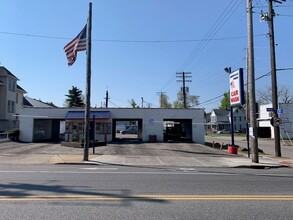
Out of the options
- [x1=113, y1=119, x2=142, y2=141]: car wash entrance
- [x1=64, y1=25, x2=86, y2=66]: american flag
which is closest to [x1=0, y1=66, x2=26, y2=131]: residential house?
[x1=113, y1=119, x2=142, y2=141]: car wash entrance

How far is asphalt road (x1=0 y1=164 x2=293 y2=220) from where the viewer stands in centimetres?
649

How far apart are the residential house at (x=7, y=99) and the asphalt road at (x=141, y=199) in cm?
3756

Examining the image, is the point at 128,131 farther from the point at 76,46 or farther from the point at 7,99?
the point at 76,46

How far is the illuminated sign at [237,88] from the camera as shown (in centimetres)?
2303

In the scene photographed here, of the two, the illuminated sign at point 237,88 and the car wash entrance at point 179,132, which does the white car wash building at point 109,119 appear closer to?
the car wash entrance at point 179,132

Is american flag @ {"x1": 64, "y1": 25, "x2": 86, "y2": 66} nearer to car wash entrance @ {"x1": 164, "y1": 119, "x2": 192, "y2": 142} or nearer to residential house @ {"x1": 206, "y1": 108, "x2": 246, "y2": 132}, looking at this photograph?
car wash entrance @ {"x1": 164, "y1": 119, "x2": 192, "y2": 142}

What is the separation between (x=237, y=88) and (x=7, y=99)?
34036 mm

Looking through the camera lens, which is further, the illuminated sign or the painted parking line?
the illuminated sign

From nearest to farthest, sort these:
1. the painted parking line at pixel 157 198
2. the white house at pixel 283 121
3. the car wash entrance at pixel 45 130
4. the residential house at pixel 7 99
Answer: the painted parking line at pixel 157 198
the car wash entrance at pixel 45 130
the residential house at pixel 7 99
the white house at pixel 283 121

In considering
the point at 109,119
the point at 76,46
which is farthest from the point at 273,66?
the point at 109,119

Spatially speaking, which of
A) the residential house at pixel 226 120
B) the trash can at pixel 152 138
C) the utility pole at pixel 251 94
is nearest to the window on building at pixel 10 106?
the trash can at pixel 152 138

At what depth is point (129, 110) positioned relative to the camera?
38.2m

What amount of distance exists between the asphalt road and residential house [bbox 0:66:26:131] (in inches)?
1479

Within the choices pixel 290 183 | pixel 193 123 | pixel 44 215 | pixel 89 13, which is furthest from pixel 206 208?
pixel 193 123
